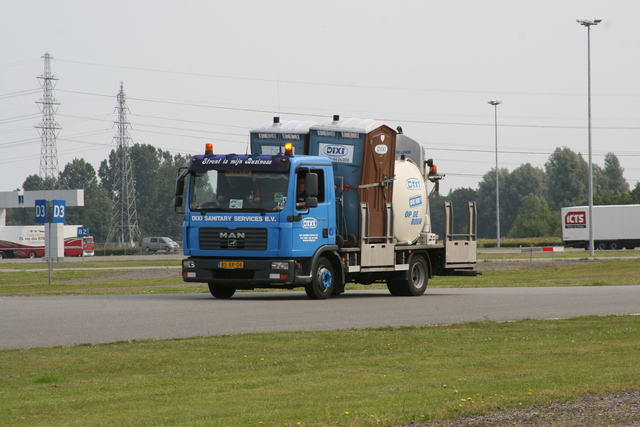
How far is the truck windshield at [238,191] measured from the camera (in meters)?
19.2

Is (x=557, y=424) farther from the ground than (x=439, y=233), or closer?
closer

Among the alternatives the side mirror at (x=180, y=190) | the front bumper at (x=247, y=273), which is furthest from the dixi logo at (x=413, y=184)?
the side mirror at (x=180, y=190)

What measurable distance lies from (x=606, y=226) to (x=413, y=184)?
60719 mm

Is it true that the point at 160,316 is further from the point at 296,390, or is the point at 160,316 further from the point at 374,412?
the point at 374,412

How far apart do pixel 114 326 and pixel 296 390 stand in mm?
6786

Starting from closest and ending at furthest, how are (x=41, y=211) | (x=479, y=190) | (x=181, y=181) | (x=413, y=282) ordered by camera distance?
1. (x=181, y=181)
2. (x=413, y=282)
3. (x=41, y=211)
4. (x=479, y=190)

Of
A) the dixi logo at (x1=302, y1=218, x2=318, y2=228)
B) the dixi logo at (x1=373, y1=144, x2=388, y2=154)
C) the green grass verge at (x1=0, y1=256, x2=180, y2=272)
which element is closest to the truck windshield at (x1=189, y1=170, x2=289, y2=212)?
the dixi logo at (x1=302, y1=218, x2=318, y2=228)

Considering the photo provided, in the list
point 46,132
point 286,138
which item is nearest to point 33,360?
point 286,138

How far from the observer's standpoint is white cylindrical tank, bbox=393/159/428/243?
21.8 meters

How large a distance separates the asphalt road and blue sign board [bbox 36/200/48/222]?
9.71 metres

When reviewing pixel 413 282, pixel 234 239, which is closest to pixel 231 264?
pixel 234 239

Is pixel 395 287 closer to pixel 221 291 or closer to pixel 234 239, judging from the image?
pixel 221 291

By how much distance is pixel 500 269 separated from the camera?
43.6 meters

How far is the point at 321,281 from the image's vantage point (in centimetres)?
2009
